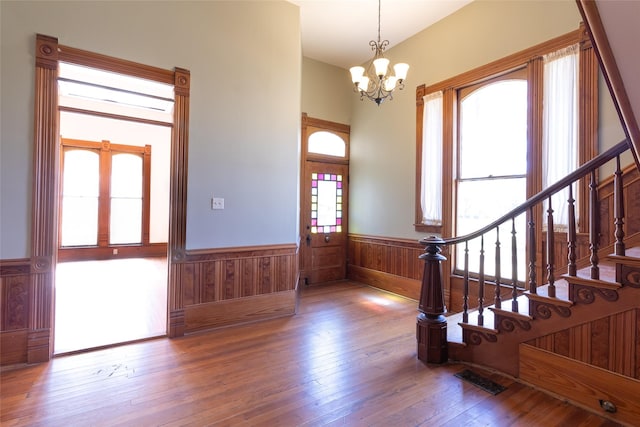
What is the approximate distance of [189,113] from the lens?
3186mm

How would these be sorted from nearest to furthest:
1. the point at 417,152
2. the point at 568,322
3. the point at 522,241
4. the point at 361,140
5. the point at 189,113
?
the point at 568,322 < the point at 189,113 < the point at 522,241 < the point at 417,152 < the point at 361,140

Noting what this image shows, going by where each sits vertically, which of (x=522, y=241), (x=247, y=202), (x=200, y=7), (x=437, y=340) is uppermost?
(x=200, y=7)

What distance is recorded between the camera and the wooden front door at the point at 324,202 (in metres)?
5.27

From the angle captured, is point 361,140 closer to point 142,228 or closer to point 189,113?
point 189,113

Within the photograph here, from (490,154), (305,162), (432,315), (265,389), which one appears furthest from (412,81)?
(265,389)

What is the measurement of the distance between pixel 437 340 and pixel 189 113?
10.3ft

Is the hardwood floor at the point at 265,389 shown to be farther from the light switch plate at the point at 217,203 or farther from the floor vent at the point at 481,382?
the light switch plate at the point at 217,203

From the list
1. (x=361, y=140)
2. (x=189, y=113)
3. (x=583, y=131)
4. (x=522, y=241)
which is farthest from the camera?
(x=361, y=140)

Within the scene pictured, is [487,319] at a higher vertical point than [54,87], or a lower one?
lower

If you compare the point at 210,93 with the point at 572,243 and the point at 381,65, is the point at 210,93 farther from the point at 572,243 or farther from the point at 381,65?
the point at 572,243

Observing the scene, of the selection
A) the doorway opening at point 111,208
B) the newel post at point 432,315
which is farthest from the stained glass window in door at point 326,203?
the newel post at point 432,315

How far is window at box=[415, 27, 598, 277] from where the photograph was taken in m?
2.99

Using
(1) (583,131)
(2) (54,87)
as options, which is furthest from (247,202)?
(1) (583,131)

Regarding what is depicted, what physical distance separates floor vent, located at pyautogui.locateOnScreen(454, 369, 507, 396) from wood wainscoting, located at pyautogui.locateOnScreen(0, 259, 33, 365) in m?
3.50
